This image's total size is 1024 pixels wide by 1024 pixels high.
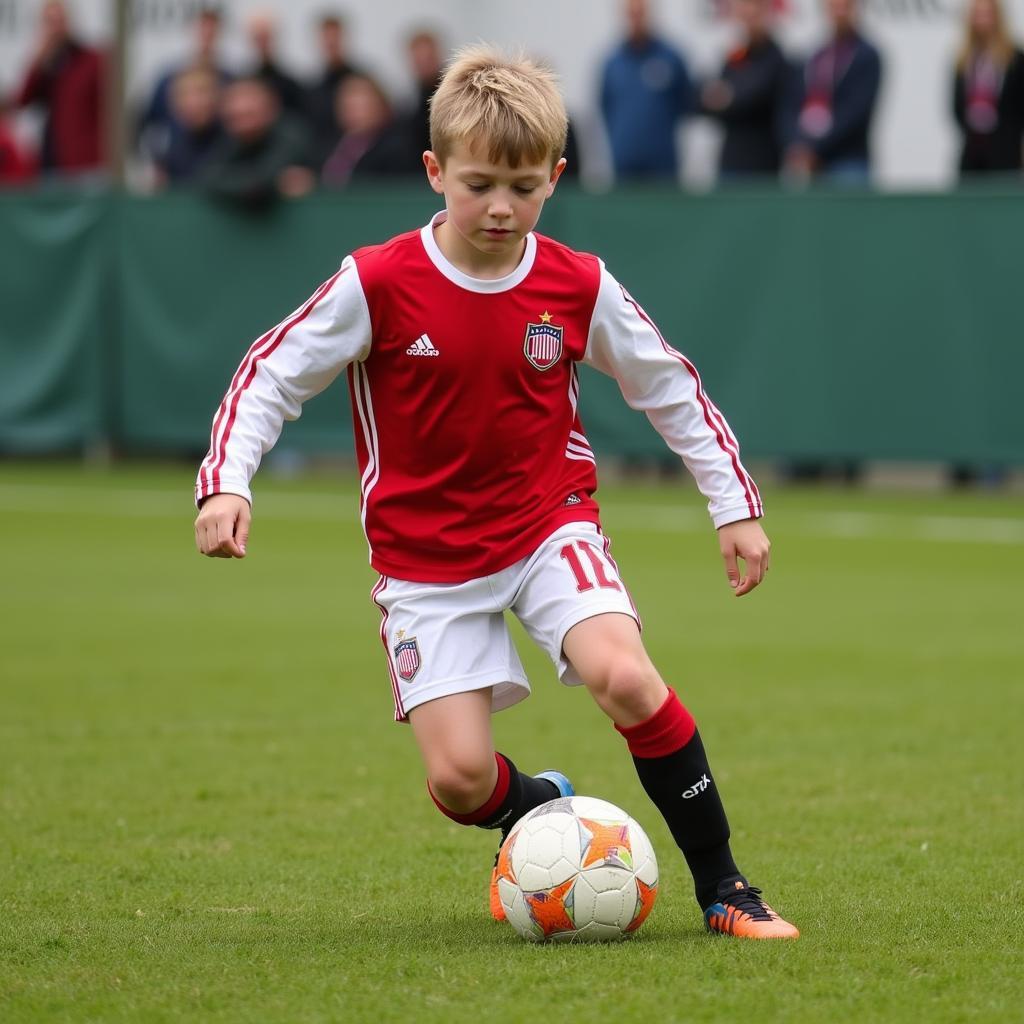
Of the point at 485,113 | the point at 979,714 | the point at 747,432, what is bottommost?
the point at 747,432

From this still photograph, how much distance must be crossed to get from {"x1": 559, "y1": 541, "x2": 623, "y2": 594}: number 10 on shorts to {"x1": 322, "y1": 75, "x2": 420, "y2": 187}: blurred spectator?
10.9m

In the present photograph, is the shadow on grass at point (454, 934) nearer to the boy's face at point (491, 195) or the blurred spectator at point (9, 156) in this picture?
the boy's face at point (491, 195)

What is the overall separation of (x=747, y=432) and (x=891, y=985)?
9.93 m

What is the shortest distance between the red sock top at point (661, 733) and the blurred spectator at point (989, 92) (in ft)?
31.9

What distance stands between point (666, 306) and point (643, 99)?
75.8 inches

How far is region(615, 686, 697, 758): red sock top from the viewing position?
4273mm

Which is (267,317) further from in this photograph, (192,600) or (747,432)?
(192,600)

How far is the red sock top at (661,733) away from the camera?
14.0 feet

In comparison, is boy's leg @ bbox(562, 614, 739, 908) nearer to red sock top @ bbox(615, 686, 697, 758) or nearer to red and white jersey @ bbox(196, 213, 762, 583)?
red sock top @ bbox(615, 686, 697, 758)

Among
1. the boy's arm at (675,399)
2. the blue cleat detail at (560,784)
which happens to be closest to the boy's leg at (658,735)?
the boy's arm at (675,399)

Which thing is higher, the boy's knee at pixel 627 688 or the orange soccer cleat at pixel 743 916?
the boy's knee at pixel 627 688

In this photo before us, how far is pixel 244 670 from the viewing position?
7.91 m

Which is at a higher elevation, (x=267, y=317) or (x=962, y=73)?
(x=962, y=73)

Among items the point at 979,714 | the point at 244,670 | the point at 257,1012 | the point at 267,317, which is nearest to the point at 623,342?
the point at 257,1012
